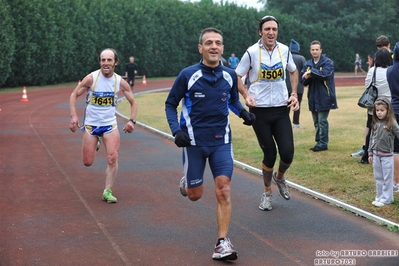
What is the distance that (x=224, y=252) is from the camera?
6.27 metres

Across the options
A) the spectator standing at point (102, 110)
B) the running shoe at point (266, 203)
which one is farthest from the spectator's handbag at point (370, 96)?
the spectator standing at point (102, 110)

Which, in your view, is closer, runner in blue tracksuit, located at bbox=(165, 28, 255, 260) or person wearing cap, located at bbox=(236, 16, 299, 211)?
runner in blue tracksuit, located at bbox=(165, 28, 255, 260)

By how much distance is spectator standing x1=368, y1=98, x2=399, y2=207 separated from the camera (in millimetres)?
8609

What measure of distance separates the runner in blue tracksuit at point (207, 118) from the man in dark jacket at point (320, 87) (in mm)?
6578

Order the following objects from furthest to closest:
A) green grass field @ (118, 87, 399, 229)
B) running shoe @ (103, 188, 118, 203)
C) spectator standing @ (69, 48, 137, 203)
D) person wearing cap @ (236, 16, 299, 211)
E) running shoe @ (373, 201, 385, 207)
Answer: green grass field @ (118, 87, 399, 229) → spectator standing @ (69, 48, 137, 203) → running shoe @ (103, 188, 118, 203) → running shoe @ (373, 201, 385, 207) → person wearing cap @ (236, 16, 299, 211)

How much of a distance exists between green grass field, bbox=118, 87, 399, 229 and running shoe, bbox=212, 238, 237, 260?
245cm

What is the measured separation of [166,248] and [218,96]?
1.56 metres

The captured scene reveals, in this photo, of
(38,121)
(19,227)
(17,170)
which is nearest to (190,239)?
(19,227)

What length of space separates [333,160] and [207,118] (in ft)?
19.9

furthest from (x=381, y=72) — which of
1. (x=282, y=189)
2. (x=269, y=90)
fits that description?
(x=269, y=90)

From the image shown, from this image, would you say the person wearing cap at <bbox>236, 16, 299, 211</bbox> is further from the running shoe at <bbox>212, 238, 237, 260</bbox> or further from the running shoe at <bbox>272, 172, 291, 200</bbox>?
the running shoe at <bbox>212, 238, 237, 260</bbox>

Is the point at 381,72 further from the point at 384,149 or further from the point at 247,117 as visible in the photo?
the point at 247,117

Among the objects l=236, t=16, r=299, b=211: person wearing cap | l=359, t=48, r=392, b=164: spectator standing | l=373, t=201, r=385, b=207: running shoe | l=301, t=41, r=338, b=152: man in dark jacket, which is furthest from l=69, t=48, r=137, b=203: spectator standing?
l=301, t=41, r=338, b=152: man in dark jacket

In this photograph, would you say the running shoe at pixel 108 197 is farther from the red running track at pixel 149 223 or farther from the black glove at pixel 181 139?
the black glove at pixel 181 139
